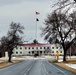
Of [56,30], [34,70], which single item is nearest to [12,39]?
[56,30]

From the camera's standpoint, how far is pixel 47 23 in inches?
3206

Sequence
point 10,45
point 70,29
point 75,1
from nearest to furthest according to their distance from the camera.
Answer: point 75,1, point 70,29, point 10,45

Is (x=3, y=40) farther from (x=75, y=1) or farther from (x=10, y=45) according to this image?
(x=75, y=1)

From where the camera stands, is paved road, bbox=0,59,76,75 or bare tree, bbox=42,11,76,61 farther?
bare tree, bbox=42,11,76,61

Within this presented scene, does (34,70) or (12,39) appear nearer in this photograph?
(34,70)

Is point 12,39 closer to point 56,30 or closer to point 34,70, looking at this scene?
point 56,30

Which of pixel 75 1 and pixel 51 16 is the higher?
pixel 51 16

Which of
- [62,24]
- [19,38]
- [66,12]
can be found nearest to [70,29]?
[62,24]

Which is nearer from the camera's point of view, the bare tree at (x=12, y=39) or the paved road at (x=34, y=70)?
the paved road at (x=34, y=70)

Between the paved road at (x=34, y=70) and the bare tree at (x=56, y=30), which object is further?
the bare tree at (x=56, y=30)

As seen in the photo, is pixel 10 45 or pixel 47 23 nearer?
pixel 47 23

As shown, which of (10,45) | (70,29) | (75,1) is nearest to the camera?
Answer: (75,1)

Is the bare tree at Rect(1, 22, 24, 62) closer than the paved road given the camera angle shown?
No

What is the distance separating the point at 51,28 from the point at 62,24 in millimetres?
2953
